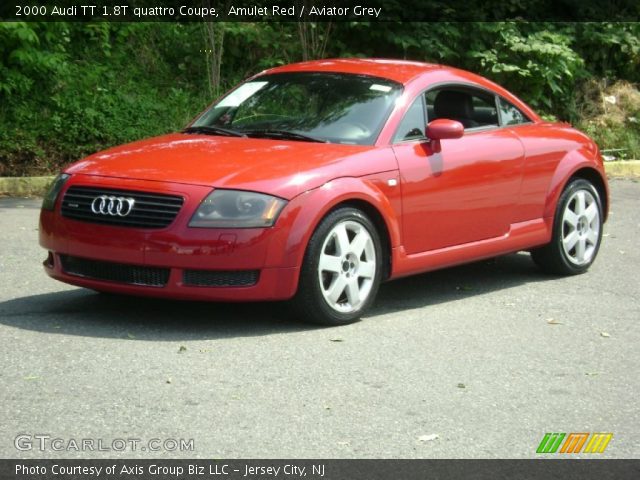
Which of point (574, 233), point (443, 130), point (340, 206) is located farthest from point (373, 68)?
point (574, 233)

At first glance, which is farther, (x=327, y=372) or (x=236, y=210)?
(x=236, y=210)

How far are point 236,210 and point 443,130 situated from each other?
5.64 ft

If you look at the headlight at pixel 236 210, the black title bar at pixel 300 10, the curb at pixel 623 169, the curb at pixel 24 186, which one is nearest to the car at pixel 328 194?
the headlight at pixel 236 210

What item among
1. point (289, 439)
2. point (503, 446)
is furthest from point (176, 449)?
point (503, 446)

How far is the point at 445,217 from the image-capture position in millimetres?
8320

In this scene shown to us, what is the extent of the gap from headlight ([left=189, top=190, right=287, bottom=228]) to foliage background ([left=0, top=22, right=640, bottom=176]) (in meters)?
7.20

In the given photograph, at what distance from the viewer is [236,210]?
23.4ft

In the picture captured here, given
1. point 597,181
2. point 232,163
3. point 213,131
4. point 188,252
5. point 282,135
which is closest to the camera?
point 188,252

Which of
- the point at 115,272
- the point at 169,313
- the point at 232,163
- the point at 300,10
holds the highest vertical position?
the point at 300,10

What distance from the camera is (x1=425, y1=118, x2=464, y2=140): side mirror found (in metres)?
8.22

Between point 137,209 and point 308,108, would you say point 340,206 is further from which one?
point 137,209

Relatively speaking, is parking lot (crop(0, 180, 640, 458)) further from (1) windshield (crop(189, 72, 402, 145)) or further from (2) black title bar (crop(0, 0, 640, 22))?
(2) black title bar (crop(0, 0, 640, 22))

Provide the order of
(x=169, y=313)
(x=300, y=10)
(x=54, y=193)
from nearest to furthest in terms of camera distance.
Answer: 1. (x=54, y=193)
2. (x=169, y=313)
3. (x=300, y=10)

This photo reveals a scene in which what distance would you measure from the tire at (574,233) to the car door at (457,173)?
0.66 metres
